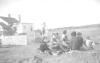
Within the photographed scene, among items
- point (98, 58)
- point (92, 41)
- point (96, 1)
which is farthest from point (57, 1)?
point (98, 58)

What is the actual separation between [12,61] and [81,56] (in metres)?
1.96

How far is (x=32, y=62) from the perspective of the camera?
3289 millimetres

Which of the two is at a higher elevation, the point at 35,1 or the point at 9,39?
the point at 35,1

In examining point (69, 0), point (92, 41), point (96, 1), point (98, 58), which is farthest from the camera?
point (92, 41)

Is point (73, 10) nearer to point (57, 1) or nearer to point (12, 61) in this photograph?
point (57, 1)

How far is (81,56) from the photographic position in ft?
8.71

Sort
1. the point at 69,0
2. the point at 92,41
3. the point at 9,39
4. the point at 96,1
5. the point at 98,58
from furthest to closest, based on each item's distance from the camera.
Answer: the point at 9,39, the point at 92,41, the point at 69,0, the point at 96,1, the point at 98,58

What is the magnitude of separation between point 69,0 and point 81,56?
6.96 ft

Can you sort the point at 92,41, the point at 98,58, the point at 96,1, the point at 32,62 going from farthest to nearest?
the point at 92,41 < the point at 96,1 < the point at 32,62 < the point at 98,58

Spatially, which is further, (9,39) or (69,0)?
(9,39)

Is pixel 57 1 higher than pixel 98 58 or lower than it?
higher

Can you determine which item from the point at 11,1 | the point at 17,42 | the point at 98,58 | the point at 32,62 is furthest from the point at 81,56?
the point at 17,42

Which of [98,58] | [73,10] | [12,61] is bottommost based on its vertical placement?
[12,61]

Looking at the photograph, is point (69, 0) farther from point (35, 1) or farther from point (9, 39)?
point (9, 39)
